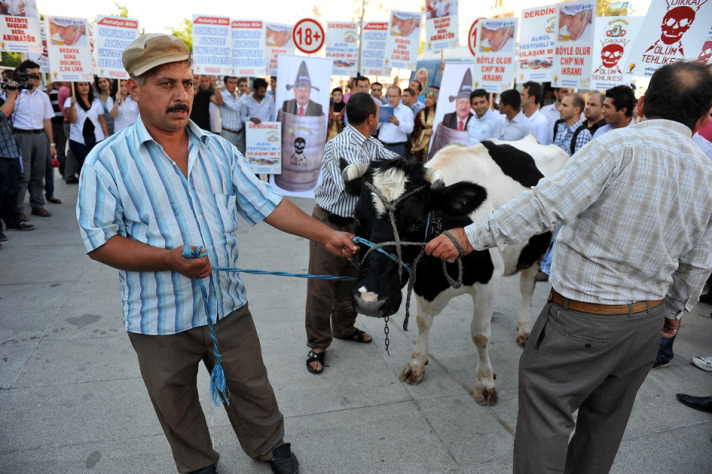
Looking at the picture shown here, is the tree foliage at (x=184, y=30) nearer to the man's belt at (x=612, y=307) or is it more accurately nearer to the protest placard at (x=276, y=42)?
the protest placard at (x=276, y=42)

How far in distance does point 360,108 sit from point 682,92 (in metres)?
1.94

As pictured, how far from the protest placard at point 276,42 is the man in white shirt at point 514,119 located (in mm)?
5426

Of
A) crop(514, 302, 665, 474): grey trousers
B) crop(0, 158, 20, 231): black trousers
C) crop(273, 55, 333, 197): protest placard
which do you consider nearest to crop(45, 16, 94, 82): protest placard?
crop(0, 158, 20, 231): black trousers

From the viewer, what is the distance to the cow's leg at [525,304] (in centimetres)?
424

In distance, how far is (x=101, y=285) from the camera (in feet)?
16.4

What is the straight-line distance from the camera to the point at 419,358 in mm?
3502

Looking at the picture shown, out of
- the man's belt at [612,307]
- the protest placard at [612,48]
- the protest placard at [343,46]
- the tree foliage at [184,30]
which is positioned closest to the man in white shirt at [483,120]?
the protest placard at [612,48]

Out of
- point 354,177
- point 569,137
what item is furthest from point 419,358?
point 569,137

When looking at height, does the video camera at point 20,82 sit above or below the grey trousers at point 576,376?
above

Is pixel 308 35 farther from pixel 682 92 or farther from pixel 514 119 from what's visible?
pixel 682 92

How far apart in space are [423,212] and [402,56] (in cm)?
798

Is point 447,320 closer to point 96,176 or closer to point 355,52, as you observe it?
point 96,176

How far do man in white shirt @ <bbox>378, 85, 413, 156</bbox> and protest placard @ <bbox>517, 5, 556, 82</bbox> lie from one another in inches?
86.5

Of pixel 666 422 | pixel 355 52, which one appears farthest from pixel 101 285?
pixel 355 52
